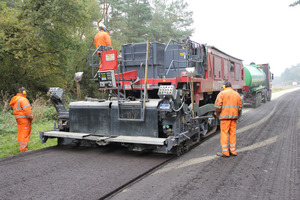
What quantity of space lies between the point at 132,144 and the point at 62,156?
5.39ft

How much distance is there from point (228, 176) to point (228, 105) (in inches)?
73.9

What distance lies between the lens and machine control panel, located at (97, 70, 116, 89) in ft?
18.7

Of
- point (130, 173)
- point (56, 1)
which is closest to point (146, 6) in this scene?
point (56, 1)

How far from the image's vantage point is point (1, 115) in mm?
10336

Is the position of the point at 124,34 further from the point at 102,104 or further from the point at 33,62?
the point at 102,104

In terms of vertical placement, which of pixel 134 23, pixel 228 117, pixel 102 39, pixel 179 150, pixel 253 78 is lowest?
pixel 179 150

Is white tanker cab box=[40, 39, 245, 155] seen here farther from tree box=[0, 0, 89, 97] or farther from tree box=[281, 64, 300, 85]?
tree box=[281, 64, 300, 85]

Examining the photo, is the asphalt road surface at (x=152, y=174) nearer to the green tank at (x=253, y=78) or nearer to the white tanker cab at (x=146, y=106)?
the white tanker cab at (x=146, y=106)

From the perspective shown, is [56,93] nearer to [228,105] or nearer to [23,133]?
[23,133]

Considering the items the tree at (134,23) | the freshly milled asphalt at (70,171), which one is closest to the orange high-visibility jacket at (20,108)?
the freshly milled asphalt at (70,171)

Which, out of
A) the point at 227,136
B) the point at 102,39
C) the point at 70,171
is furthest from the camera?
the point at 102,39

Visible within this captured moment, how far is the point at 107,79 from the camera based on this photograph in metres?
5.77

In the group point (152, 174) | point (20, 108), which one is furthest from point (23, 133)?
point (152, 174)

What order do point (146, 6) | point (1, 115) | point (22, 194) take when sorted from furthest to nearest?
1. point (146, 6)
2. point (1, 115)
3. point (22, 194)
